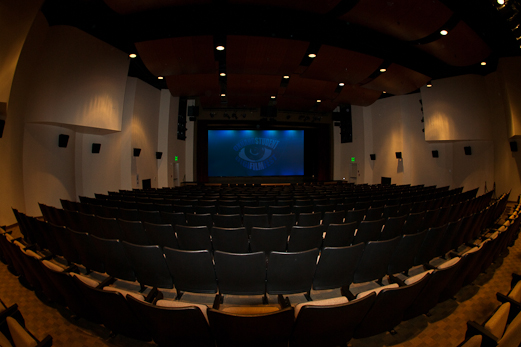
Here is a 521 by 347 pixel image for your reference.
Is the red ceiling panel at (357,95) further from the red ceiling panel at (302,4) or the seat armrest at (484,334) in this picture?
the seat armrest at (484,334)

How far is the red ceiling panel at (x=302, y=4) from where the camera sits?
5207 mm

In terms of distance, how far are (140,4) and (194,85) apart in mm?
4988

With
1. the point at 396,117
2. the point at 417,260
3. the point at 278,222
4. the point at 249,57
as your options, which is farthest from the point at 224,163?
the point at 417,260

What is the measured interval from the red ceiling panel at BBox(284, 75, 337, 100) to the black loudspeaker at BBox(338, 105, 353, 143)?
3664 mm

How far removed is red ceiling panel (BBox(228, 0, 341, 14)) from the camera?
5.21 metres

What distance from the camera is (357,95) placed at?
11805mm

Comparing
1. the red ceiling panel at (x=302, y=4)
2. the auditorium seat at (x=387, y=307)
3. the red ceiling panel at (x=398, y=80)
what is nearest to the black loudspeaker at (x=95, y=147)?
the red ceiling panel at (x=302, y=4)

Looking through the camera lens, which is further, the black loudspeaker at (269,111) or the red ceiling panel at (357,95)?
the black loudspeaker at (269,111)

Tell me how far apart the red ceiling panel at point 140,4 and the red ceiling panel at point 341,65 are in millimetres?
3906

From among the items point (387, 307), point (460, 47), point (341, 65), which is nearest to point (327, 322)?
point (387, 307)

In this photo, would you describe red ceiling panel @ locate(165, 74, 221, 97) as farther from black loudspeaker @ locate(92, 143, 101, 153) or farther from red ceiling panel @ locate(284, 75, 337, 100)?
black loudspeaker @ locate(92, 143, 101, 153)

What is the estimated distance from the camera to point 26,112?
6.62 m

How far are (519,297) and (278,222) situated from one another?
2.88 m

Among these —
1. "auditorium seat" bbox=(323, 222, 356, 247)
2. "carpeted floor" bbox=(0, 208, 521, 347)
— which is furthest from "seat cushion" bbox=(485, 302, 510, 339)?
"auditorium seat" bbox=(323, 222, 356, 247)
